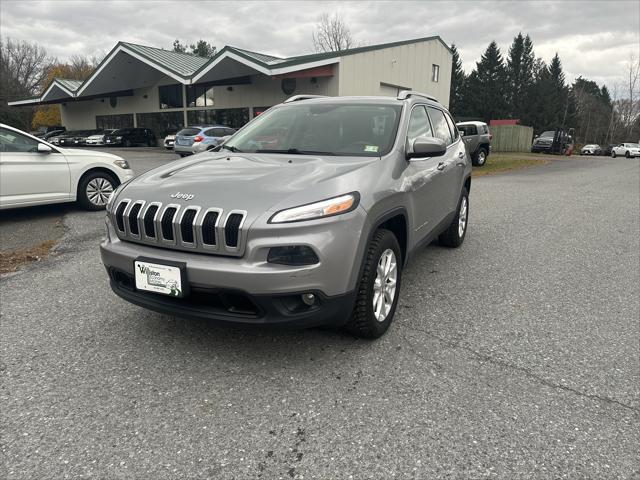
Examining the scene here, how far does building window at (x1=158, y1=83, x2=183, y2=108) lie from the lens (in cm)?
3130

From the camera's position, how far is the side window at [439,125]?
470 centimetres

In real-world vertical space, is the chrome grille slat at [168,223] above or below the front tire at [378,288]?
above

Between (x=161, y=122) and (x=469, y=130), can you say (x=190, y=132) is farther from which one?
(x=161, y=122)

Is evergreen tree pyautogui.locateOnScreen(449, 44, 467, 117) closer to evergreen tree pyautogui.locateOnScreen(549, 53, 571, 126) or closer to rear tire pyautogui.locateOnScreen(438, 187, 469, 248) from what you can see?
evergreen tree pyautogui.locateOnScreen(549, 53, 571, 126)

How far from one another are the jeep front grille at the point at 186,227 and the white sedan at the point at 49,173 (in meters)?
4.81

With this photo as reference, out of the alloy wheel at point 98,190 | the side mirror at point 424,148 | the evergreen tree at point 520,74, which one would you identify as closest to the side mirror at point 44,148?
the alloy wheel at point 98,190

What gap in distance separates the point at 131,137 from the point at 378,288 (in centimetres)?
3221

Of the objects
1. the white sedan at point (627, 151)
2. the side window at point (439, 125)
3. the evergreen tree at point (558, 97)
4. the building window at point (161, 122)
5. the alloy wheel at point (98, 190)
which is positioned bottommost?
the alloy wheel at point (98, 190)

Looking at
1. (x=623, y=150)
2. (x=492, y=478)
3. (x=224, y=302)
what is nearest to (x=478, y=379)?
(x=492, y=478)

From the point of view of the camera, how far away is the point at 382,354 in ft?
9.93

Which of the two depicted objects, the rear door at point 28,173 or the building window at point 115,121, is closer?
the rear door at point 28,173

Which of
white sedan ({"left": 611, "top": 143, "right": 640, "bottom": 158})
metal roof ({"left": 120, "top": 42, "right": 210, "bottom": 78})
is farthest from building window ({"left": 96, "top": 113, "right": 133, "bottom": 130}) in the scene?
white sedan ({"left": 611, "top": 143, "right": 640, "bottom": 158})

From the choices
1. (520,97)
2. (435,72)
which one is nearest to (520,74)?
(520,97)

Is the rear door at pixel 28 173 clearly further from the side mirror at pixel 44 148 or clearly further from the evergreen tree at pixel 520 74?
the evergreen tree at pixel 520 74
